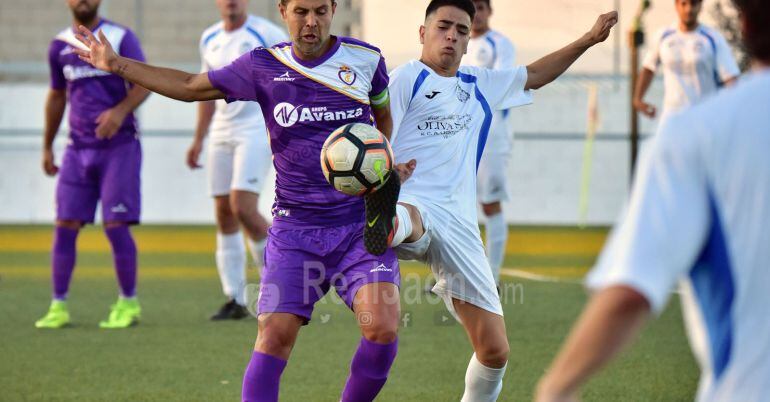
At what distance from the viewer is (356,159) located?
12.7 feet

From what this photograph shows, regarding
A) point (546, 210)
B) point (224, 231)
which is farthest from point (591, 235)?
point (224, 231)

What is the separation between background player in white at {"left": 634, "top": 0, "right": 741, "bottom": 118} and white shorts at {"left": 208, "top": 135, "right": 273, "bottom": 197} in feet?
9.76

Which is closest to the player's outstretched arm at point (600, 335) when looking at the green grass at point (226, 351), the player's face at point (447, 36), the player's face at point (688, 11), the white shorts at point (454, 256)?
the white shorts at point (454, 256)

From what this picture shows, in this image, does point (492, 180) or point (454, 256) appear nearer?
point (454, 256)

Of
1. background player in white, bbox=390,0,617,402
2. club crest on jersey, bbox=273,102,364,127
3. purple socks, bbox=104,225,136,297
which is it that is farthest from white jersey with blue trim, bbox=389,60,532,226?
purple socks, bbox=104,225,136,297

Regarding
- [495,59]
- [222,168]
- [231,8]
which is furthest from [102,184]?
[495,59]

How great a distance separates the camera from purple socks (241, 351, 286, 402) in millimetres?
3961

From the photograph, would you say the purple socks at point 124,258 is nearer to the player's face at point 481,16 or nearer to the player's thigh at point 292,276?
the player's face at point 481,16

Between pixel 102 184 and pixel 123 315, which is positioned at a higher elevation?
pixel 102 184

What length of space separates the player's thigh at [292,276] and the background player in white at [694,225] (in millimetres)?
2279

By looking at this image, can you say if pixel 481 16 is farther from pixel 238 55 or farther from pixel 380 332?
pixel 380 332

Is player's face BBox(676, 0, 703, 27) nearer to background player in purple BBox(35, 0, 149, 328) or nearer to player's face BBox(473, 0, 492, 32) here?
player's face BBox(473, 0, 492, 32)

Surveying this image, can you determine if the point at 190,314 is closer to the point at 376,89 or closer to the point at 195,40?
the point at 376,89

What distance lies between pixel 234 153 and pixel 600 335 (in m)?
6.37
